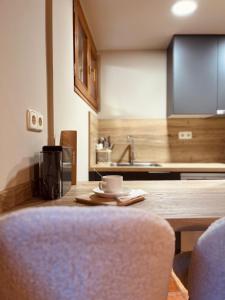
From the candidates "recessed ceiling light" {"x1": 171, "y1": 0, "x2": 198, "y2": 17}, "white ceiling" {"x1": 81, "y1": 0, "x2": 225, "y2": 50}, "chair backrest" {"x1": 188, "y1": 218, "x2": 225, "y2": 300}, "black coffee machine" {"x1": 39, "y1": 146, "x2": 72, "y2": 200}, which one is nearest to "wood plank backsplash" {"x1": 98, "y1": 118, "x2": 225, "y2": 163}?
"white ceiling" {"x1": 81, "y1": 0, "x2": 225, "y2": 50}

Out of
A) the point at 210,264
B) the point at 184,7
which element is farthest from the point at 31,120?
the point at 184,7

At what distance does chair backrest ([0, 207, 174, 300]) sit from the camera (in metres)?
0.43

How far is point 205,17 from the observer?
2.20 m

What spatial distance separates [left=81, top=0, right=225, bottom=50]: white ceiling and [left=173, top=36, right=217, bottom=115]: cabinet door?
0.38 ft

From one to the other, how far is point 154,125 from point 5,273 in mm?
2678

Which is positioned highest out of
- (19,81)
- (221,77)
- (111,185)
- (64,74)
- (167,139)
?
(221,77)

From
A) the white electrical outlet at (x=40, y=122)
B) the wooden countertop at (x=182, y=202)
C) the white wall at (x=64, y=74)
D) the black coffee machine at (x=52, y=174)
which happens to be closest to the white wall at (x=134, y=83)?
the white wall at (x=64, y=74)

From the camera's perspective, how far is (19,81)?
1022 millimetres

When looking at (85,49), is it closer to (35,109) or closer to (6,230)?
(35,109)

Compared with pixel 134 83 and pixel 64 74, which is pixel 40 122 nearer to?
pixel 64 74

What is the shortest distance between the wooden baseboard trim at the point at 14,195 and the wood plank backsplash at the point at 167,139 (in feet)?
6.44

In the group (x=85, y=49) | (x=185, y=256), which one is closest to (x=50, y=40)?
(x=85, y=49)

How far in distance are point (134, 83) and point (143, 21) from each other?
81 centimetres

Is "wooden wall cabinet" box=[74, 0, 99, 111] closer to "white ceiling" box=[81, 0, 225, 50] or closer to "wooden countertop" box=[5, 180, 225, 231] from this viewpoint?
"white ceiling" box=[81, 0, 225, 50]
